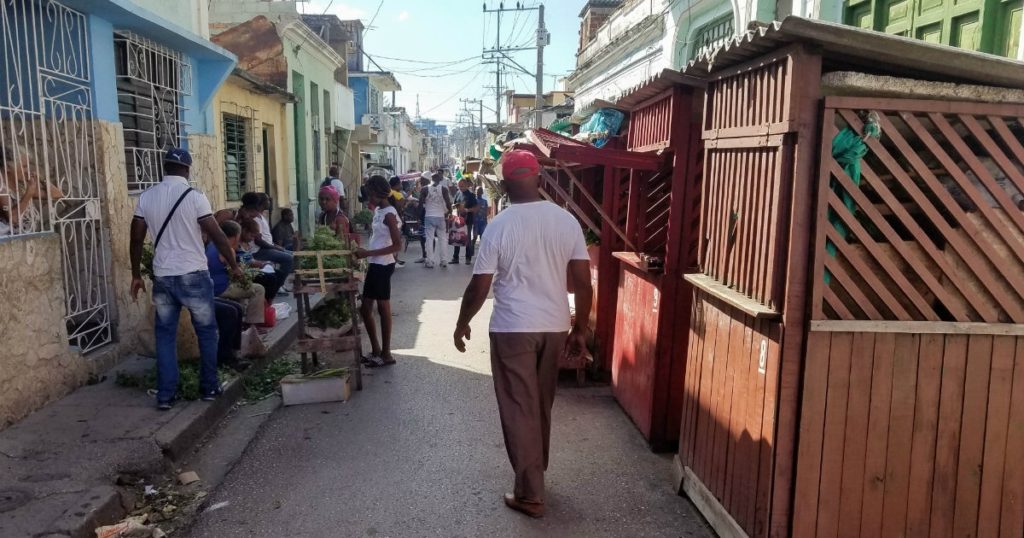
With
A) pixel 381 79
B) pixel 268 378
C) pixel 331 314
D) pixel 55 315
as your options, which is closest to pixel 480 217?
pixel 331 314

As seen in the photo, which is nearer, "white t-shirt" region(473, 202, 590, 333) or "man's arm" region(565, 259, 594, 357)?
"white t-shirt" region(473, 202, 590, 333)

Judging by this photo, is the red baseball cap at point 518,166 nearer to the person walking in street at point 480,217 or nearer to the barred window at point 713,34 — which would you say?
the barred window at point 713,34

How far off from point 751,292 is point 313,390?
3667 millimetres

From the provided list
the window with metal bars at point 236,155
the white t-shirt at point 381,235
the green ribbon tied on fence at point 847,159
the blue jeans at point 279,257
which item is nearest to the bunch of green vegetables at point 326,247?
the white t-shirt at point 381,235

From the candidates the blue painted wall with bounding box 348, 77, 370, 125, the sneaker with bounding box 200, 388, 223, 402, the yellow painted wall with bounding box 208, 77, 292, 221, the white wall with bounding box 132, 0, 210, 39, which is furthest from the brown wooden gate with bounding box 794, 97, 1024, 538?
the blue painted wall with bounding box 348, 77, 370, 125

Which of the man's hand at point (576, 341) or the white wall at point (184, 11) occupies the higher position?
the white wall at point (184, 11)

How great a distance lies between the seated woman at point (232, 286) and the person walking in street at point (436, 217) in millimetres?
6262

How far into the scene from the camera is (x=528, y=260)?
3660 mm

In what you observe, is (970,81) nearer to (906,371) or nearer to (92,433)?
(906,371)

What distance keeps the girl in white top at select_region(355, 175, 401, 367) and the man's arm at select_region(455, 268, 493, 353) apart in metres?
2.52

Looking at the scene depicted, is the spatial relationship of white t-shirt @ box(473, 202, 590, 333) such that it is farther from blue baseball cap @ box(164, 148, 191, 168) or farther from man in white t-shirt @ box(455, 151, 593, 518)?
blue baseball cap @ box(164, 148, 191, 168)

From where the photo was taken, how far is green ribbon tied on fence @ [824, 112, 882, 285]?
2.83m

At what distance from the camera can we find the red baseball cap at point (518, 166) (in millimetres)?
3684

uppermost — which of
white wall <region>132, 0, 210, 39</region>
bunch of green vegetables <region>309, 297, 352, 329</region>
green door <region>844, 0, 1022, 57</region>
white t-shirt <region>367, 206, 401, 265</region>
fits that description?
white wall <region>132, 0, 210, 39</region>
